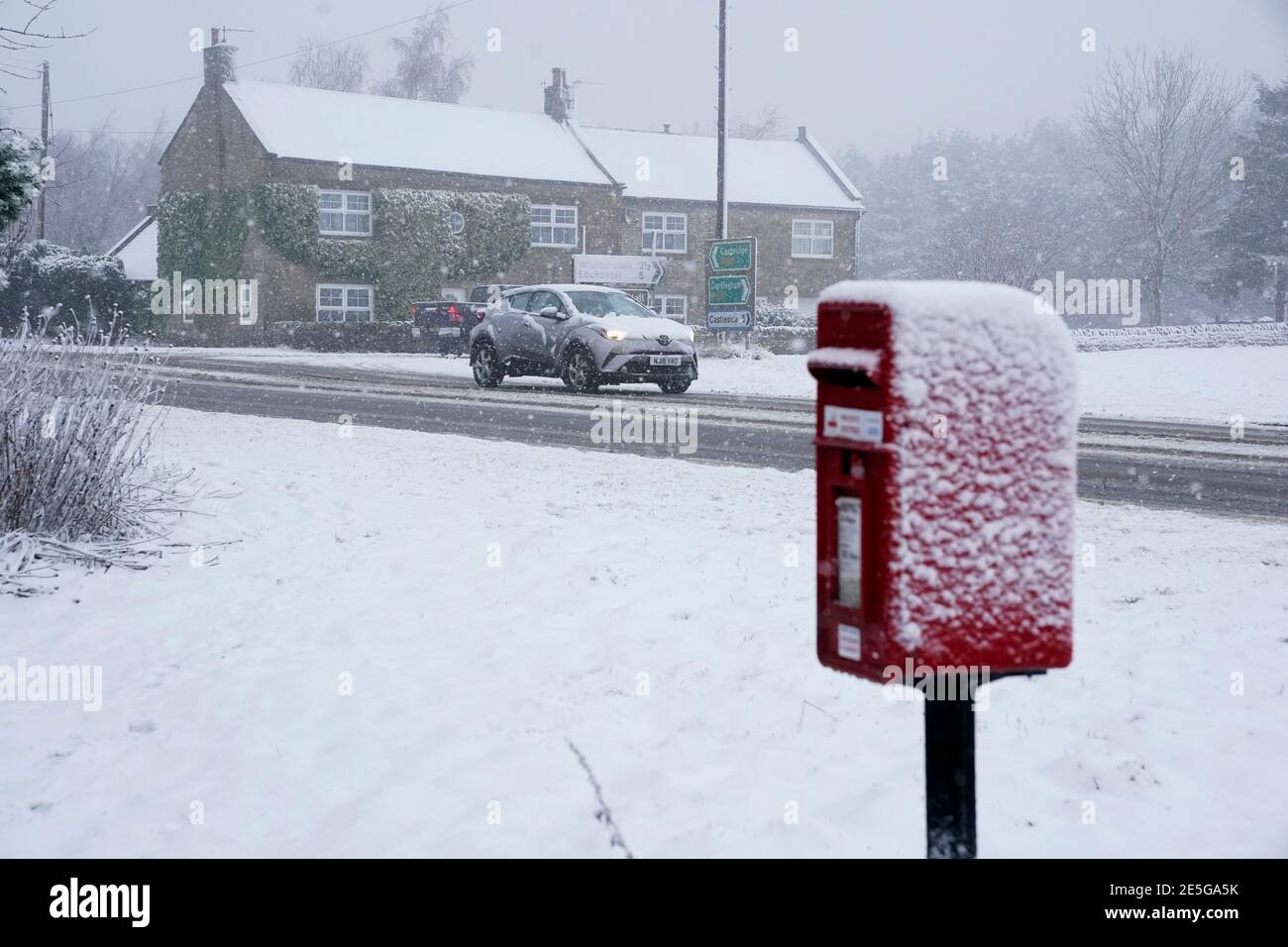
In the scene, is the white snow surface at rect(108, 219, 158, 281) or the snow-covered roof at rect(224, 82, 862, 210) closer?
the snow-covered roof at rect(224, 82, 862, 210)

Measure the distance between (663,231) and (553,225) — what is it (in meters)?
5.14

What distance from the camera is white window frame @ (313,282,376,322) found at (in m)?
41.1

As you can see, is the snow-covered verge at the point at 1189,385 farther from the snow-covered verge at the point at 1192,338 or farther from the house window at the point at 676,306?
the house window at the point at 676,306

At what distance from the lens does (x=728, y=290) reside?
29.0m

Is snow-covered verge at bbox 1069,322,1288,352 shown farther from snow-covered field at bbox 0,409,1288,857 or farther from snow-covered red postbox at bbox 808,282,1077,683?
snow-covered red postbox at bbox 808,282,1077,683

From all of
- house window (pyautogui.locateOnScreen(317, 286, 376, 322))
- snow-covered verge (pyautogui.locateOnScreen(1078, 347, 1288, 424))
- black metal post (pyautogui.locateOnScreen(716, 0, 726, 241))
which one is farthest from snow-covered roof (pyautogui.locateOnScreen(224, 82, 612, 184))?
snow-covered verge (pyautogui.locateOnScreen(1078, 347, 1288, 424))

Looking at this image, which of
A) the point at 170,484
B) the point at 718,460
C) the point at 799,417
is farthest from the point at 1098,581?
the point at 799,417

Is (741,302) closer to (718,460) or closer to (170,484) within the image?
(718,460)

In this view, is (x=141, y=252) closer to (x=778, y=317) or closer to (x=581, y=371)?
(x=778, y=317)

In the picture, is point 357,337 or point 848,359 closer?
point 848,359

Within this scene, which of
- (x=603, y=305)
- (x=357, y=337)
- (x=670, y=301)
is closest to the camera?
(x=603, y=305)

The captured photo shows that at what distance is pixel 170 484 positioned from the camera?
348 inches

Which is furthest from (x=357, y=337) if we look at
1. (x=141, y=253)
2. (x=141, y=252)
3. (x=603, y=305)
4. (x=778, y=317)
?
(x=141, y=252)

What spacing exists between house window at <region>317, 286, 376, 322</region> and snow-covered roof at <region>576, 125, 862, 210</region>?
10.4 meters
